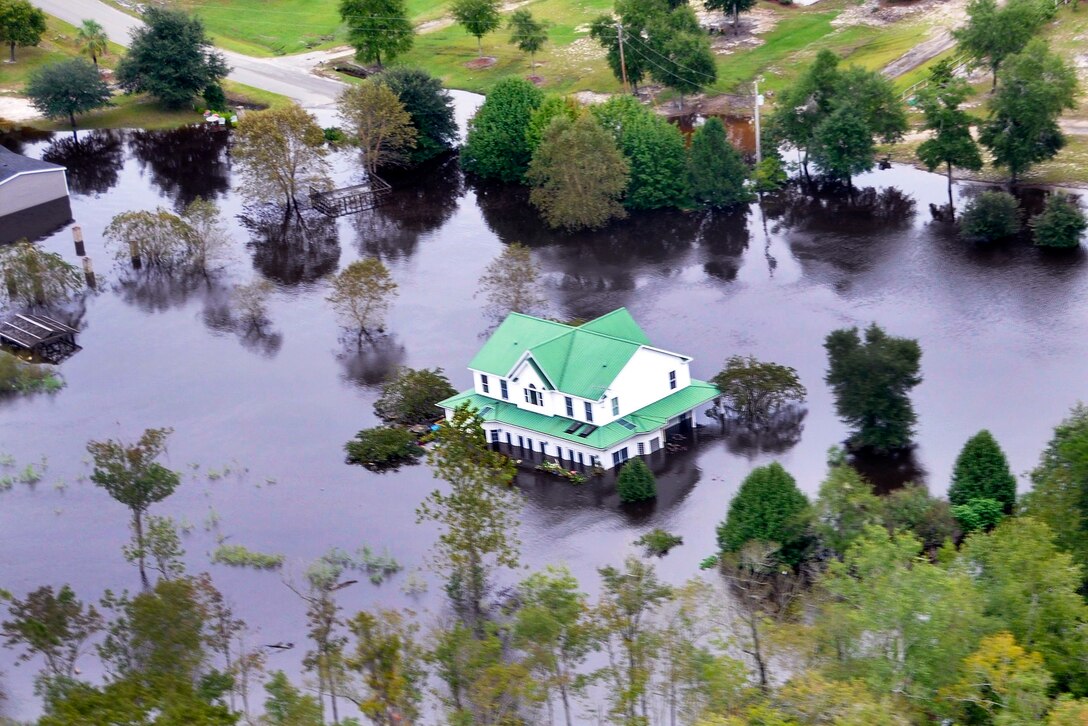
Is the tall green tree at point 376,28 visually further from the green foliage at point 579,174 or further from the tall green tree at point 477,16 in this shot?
the green foliage at point 579,174

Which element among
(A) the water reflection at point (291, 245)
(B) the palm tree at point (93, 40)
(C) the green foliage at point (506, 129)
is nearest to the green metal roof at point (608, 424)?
(A) the water reflection at point (291, 245)


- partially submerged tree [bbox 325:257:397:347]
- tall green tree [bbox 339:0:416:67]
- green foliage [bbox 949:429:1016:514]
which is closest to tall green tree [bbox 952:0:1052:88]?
tall green tree [bbox 339:0:416:67]

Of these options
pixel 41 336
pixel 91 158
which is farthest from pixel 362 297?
pixel 91 158

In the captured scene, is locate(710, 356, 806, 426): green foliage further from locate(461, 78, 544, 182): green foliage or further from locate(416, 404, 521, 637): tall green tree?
locate(461, 78, 544, 182): green foliage

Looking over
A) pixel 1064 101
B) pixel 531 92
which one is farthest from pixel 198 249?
pixel 1064 101

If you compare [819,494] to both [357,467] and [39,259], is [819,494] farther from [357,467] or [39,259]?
[39,259]

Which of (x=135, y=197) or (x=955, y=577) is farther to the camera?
(x=135, y=197)
